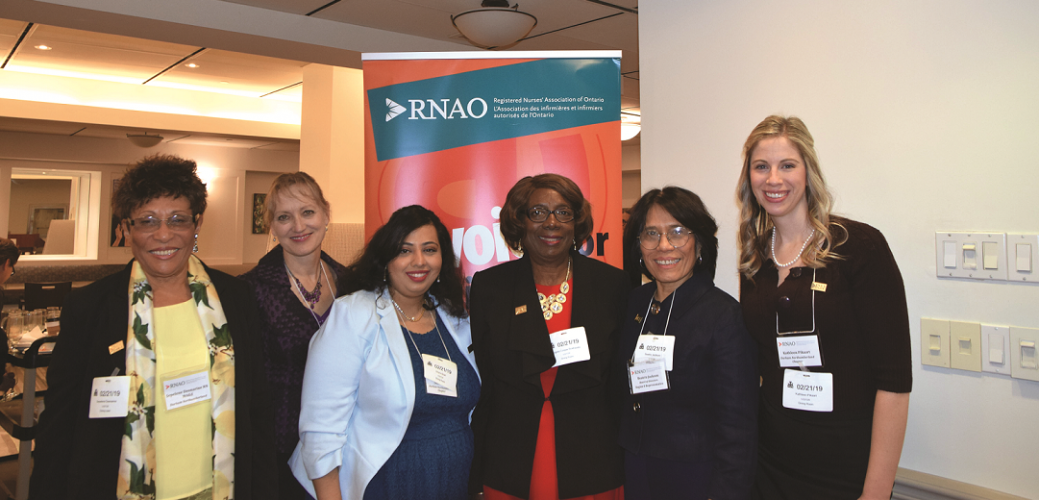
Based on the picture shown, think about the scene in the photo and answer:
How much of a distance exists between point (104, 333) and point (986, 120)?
9.07ft

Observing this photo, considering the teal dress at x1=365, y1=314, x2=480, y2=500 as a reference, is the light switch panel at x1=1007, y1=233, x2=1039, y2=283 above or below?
above

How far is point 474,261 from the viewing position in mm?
2918

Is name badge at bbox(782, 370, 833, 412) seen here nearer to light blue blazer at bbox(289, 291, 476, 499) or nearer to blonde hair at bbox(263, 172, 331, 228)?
light blue blazer at bbox(289, 291, 476, 499)

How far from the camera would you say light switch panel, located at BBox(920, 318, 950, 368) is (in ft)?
6.87

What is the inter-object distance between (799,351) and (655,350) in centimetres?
39

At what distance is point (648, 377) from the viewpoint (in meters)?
1.79

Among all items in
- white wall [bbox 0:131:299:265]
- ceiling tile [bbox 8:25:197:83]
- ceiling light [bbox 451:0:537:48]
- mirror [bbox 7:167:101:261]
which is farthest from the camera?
mirror [bbox 7:167:101:261]

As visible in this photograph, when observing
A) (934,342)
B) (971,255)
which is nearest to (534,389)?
(934,342)

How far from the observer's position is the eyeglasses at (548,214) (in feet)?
6.88

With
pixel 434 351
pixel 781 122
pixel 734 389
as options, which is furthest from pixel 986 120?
pixel 434 351

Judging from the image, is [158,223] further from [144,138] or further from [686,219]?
[144,138]

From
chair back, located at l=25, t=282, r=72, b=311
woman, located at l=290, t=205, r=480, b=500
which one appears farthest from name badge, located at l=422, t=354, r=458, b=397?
chair back, located at l=25, t=282, r=72, b=311

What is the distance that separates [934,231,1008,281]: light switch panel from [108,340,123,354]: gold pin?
8.50 feet

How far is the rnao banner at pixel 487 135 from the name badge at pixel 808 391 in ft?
4.32
